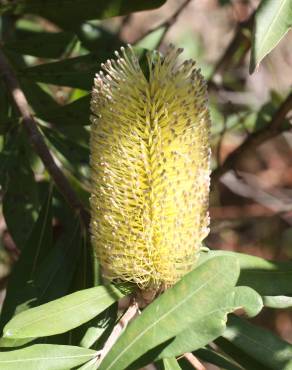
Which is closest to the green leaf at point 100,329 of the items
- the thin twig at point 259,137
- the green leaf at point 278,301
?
the green leaf at point 278,301

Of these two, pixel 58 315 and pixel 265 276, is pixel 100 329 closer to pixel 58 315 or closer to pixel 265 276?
pixel 58 315

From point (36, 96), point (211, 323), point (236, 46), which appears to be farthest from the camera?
point (236, 46)

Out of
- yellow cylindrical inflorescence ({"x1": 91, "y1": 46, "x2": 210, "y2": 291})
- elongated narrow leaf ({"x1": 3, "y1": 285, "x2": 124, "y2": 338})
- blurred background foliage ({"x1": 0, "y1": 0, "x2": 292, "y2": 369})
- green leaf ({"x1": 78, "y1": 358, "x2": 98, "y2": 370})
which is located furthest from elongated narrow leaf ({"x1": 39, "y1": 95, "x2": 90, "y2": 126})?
green leaf ({"x1": 78, "y1": 358, "x2": 98, "y2": 370})

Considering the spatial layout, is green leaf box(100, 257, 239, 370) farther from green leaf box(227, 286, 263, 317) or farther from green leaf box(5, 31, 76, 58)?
green leaf box(5, 31, 76, 58)

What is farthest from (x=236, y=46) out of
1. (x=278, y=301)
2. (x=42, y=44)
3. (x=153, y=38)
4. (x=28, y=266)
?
(x=278, y=301)

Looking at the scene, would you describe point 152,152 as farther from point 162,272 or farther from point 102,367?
point 102,367

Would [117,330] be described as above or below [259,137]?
below
